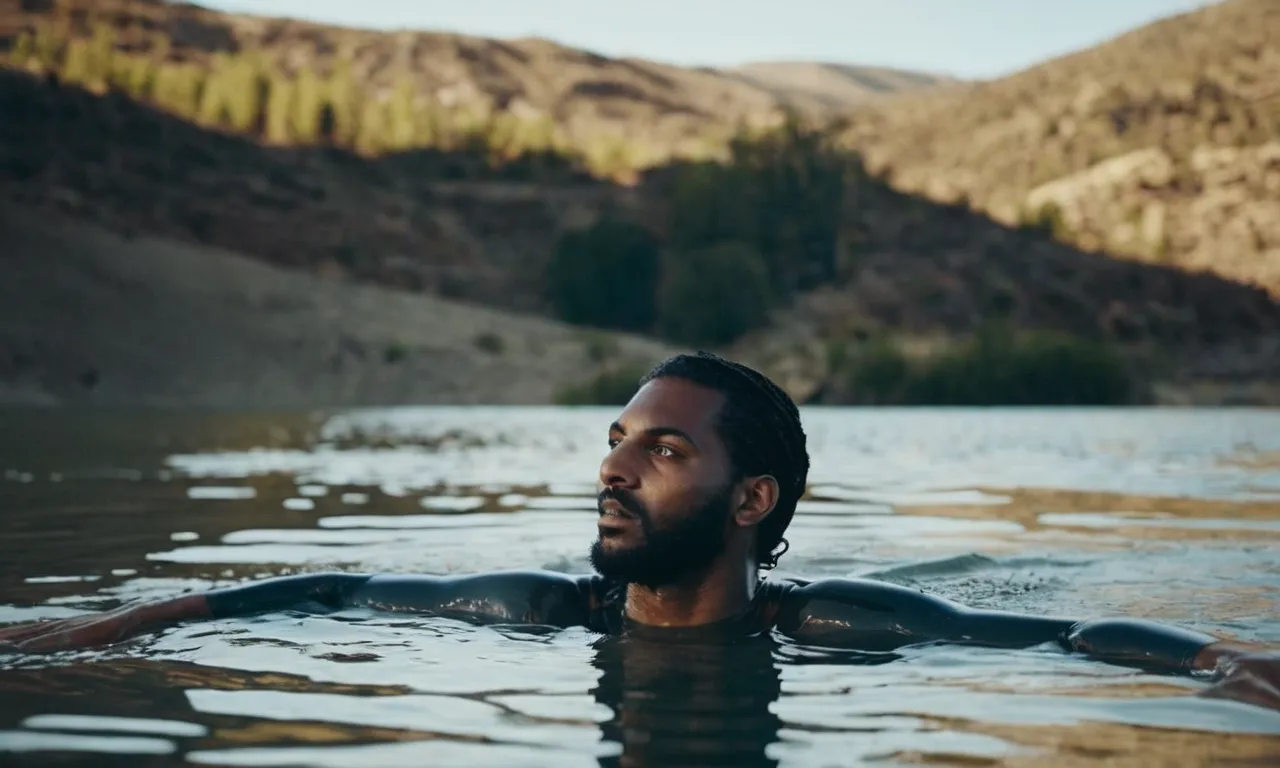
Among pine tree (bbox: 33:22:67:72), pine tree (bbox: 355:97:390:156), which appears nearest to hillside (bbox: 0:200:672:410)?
pine tree (bbox: 355:97:390:156)

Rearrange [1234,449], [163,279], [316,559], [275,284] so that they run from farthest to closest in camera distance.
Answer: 1. [275,284]
2. [163,279]
3. [1234,449]
4. [316,559]

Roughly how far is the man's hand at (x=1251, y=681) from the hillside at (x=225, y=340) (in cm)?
3940

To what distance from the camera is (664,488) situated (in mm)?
4777

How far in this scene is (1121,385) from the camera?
152 ft

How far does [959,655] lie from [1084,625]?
0.42 metres

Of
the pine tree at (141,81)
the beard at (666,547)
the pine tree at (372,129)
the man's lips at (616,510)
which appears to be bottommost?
the beard at (666,547)

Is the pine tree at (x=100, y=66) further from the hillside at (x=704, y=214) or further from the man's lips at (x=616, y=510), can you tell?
the man's lips at (x=616, y=510)

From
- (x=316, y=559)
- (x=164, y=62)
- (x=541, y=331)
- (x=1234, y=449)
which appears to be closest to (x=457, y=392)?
(x=541, y=331)

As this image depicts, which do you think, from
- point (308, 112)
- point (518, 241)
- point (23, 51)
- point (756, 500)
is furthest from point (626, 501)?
point (23, 51)

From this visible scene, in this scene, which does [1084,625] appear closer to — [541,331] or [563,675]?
[563,675]

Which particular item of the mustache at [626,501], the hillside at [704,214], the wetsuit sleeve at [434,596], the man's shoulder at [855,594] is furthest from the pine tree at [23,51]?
the mustache at [626,501]

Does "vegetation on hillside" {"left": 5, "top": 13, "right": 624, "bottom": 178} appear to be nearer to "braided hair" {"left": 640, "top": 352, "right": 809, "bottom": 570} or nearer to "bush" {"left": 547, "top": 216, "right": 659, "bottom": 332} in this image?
Answer: "bush" {"left": 547, "top": 216, "right": 659, "bottom": 332}

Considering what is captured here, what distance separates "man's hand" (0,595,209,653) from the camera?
16.9 ft

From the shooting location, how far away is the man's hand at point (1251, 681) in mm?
4328
